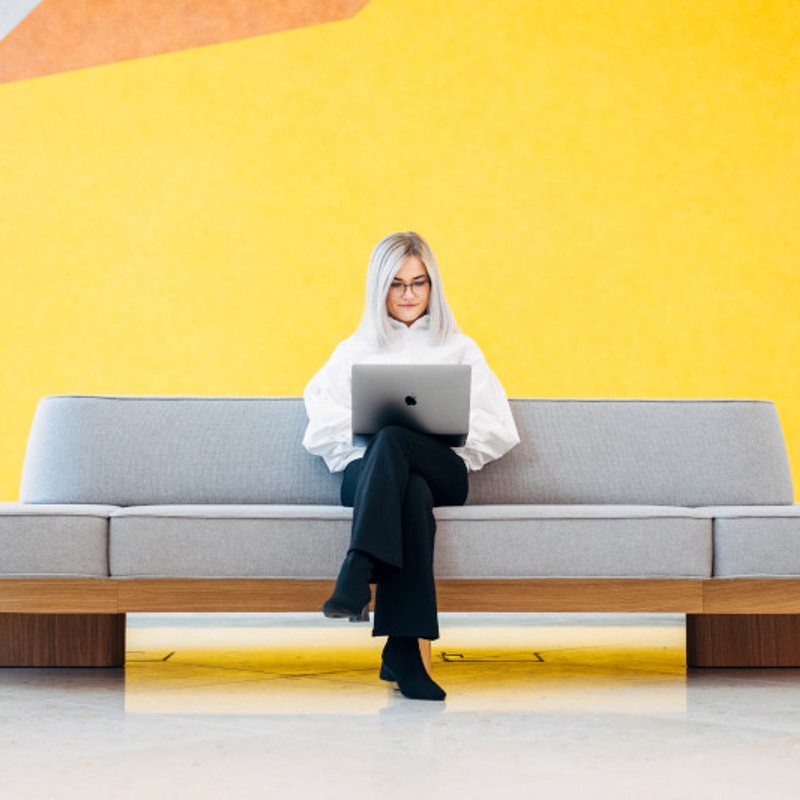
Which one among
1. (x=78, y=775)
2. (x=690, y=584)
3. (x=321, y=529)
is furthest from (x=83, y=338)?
(x=78, y=775)

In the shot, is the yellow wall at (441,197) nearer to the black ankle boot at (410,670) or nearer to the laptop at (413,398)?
the laptop at (413,398)

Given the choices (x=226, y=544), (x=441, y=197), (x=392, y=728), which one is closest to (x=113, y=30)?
(x=441, y=197)

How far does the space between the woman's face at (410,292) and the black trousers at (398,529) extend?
1.73ft

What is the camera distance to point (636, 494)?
119 inches

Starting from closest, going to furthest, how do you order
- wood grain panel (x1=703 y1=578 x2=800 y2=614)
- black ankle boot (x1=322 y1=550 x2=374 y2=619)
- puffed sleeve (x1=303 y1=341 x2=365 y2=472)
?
1. black ankle boot (x1=322 y1=550 x2=374 y2=619)
2. wood grain panel (x1=703 y1=578 x2=800 y2=614)
3. puffed sleeve (x1=303 y1=341 x2=365 y2=472)

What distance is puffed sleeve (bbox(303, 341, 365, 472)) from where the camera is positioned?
2809 mm

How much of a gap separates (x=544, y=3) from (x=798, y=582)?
102 inches

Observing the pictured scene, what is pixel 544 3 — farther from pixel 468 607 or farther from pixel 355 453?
pixel 468 607

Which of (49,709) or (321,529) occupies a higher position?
(321,529)

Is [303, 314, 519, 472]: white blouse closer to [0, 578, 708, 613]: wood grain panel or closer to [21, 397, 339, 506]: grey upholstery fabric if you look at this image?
[21, 397, 339, 506]: grey upholstery fabric

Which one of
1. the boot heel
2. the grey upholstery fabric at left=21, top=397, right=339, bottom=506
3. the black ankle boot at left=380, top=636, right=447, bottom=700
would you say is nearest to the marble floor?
the black ankle boot at left=380, top=636, right=447, bottom=700

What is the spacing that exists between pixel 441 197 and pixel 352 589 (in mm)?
2339

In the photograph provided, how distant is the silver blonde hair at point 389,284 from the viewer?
2928 mm

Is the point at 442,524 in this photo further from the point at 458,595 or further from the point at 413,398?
the point at 413,398
